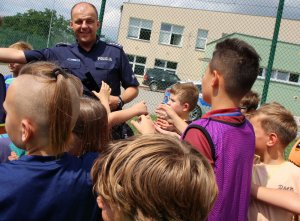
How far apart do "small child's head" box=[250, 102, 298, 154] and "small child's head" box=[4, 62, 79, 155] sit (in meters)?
1.30

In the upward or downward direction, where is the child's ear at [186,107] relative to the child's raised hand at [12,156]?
upward

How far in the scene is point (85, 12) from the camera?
3428 millimetres

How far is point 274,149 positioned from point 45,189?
1.52m

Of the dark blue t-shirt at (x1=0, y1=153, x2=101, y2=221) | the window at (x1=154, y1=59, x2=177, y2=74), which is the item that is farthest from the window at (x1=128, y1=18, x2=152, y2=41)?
the dark blue t-shirt at (x1=0, y1=153, x2=101, y2=221)

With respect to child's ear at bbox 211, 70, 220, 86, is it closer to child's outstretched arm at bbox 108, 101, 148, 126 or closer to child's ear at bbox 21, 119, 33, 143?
child's outstretched arm at bbox 108, 101, 148, 126

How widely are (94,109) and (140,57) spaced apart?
31.8m

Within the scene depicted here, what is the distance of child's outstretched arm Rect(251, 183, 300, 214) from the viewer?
6.71ft

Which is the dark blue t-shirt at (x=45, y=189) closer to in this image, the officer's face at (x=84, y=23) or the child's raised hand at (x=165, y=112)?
the child's raised hand at (x=165, y=112)

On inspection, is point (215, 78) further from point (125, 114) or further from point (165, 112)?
point (125, 114)

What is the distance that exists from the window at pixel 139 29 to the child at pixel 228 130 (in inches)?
1280

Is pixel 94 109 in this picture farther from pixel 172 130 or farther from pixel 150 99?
pixel 150 99

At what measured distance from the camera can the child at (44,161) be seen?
1.38 meters

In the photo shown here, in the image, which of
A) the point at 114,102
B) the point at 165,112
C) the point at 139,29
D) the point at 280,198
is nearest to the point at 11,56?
the point at 114,102

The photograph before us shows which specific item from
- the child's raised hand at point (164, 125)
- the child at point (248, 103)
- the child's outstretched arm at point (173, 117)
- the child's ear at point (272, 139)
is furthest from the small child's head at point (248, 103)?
the child's outstretched arm at point (173, 117)
